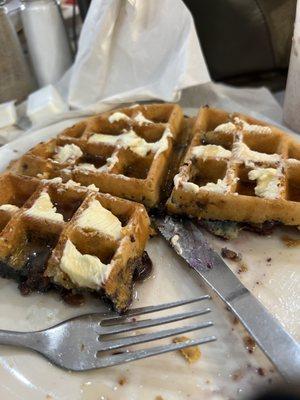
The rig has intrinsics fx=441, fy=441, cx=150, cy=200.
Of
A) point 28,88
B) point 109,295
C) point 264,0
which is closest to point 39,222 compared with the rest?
point 109,295

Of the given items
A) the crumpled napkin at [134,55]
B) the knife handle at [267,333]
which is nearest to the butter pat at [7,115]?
the crumpled napkin at [134,55]

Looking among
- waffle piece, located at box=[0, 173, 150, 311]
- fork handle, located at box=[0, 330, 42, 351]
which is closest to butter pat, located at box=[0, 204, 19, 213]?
waffle piece, located at box=[0, 173, 150, 311]

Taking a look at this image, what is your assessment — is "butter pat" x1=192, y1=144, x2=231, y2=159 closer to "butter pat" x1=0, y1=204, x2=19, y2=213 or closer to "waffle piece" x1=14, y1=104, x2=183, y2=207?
"waffle piece" x1=14, y1=104, x2=183, y2=207

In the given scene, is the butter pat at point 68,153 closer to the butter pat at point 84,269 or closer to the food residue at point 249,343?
the butter pat at point 84,269

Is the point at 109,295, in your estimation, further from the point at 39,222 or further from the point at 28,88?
the point at 28,88

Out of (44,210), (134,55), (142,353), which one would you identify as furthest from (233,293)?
(134,55)

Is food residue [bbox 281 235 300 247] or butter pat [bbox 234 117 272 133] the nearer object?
food residue [bbox 281 235 300 247]
